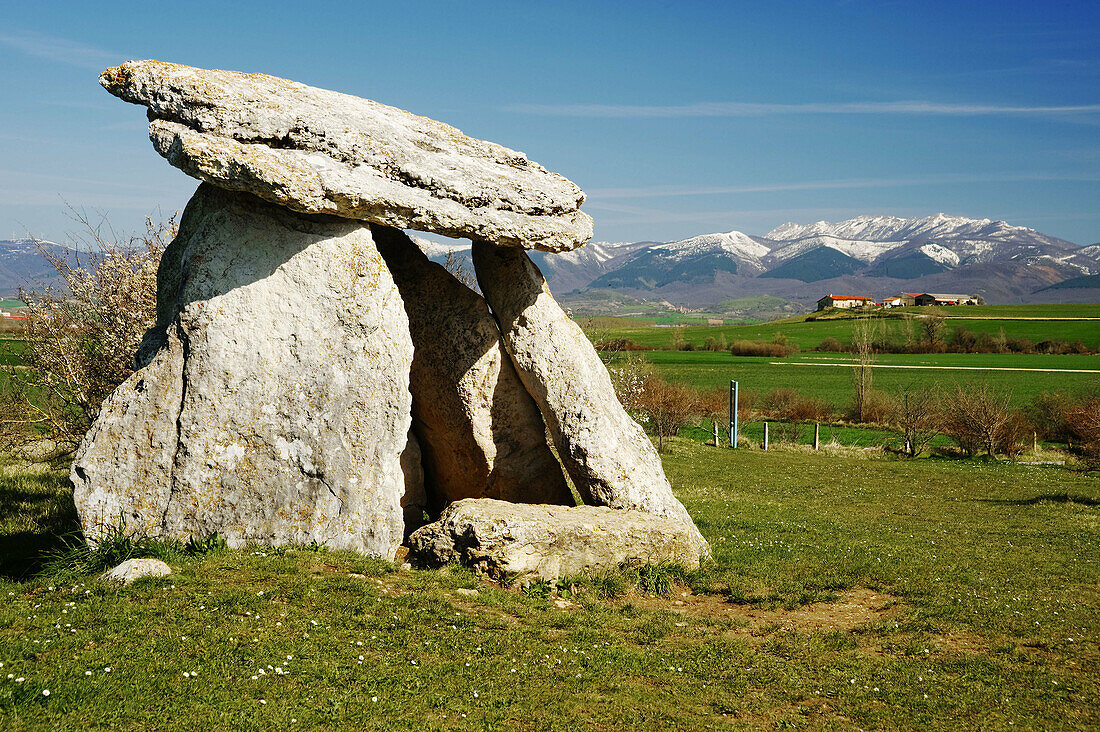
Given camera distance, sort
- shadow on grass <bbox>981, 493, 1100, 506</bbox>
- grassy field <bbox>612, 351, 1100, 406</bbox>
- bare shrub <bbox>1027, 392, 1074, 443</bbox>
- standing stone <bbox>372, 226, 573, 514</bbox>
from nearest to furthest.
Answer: standing stone <bbox>372, 226, 573, 514</bbox>
shadow on grass <bbox>981, 493, 1100, 506</bbox>
bare shrub <bbox>1027, 392, 1074, 443</bbox>
grassy field <bbox>612, 351, 1100, 406</bbox>

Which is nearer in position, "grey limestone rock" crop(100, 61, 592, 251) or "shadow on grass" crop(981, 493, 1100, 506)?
"grey limestone rock" crop(100, 61, 592, 251)

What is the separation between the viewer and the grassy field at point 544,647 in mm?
7523

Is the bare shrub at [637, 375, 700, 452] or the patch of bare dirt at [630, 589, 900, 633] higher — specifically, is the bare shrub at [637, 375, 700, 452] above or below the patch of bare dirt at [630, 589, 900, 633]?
above

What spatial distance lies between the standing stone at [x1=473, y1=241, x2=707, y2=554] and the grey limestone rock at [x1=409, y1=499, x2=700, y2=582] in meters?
1.15

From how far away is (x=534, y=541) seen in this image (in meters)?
12.1

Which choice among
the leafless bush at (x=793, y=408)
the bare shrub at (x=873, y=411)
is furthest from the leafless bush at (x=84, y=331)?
the bare shrub at (x=873, y=411)

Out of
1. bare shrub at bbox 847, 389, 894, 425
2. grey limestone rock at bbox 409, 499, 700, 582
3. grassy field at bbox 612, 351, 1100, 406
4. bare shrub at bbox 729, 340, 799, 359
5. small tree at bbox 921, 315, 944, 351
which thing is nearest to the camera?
grey limestone rock at bbox 409, 499, 700, 582

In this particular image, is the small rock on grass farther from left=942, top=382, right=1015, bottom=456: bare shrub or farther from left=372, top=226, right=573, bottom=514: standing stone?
left=942, top=382, right=1015, bottom=456: bare shrub

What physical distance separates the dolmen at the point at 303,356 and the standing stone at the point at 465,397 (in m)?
1.46

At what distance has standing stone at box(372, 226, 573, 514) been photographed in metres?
15.1

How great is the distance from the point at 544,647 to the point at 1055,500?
71.2 ft

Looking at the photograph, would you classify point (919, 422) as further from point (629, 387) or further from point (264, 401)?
point (264, 401)

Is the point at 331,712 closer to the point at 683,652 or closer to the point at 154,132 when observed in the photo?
the point at 683,652

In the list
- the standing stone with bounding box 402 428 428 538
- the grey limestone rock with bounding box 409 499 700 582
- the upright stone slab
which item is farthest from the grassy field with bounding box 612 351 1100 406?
the upright stone slab
